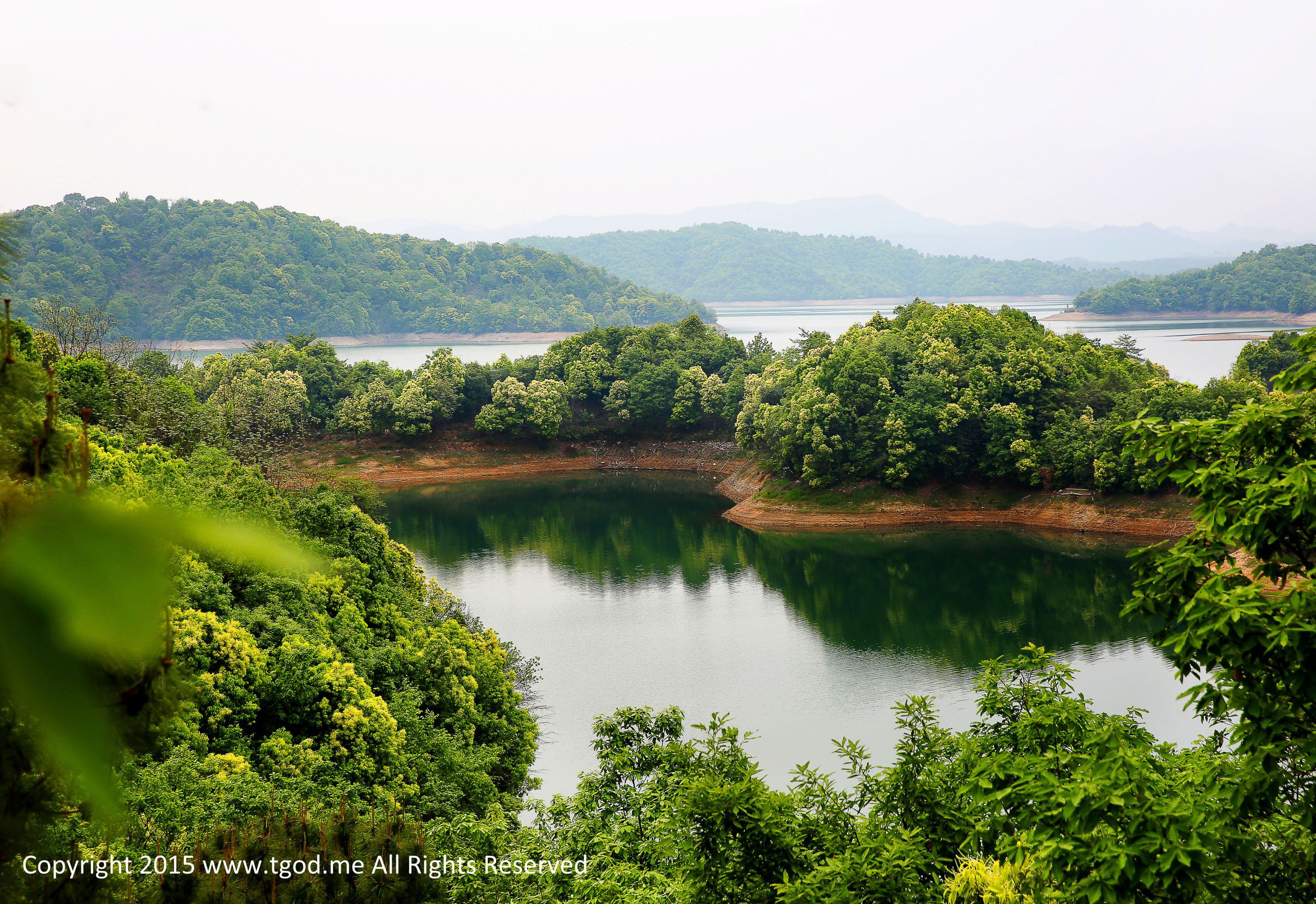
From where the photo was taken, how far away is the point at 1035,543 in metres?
32.5

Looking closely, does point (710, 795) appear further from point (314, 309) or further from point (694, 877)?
point (314, 309)

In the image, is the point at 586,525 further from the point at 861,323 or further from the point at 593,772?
the point at 861,323

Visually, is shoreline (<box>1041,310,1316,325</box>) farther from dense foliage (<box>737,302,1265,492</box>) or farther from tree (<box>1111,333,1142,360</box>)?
dense foliage (<box>737,302,1265,492</box>)

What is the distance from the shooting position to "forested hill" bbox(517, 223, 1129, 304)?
16250cm

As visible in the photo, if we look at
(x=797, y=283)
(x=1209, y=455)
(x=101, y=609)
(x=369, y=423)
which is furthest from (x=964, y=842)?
(x=797, y=283)

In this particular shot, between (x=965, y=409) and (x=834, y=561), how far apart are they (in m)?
8.90

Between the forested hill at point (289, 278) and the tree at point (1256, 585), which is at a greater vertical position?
the forested hill at point (289, 278)

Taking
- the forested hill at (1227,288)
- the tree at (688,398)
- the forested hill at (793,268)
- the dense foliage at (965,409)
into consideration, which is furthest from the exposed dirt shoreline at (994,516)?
the forested hill at (793,268)

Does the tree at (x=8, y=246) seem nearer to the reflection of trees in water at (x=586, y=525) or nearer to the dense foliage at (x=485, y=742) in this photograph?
the dense foliage at (x=485, y=742)

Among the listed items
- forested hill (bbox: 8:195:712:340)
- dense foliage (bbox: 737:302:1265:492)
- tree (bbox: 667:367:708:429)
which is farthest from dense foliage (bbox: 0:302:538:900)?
forested hill (bbox: 8:195:712:340)

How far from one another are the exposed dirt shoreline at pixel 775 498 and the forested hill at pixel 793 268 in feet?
378

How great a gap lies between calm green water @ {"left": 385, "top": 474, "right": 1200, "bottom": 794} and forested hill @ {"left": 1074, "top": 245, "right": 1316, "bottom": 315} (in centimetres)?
7490

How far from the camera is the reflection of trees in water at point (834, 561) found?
25.4 m

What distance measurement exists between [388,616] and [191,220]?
8733 centimetres
